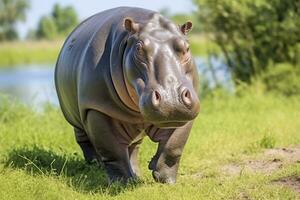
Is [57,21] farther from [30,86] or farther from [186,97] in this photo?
[186,97]

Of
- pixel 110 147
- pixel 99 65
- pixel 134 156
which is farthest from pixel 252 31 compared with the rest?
pixel 110 147

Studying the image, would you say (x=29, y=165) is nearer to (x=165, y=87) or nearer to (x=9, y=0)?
(x=165, y=87)

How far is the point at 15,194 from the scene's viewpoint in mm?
3775

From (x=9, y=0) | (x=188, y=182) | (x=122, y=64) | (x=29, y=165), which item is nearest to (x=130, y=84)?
(x=122, y=64)

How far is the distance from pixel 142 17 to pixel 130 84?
1.81 ft

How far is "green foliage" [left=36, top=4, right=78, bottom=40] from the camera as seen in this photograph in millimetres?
59772

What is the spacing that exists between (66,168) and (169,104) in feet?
5.28

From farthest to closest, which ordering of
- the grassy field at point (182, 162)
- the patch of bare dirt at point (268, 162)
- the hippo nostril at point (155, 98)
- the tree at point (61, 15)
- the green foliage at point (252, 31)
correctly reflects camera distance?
the tree at point (61, 15)
the green foliage at point (252, 31)
the patch of bare dirt at point (268, 162)
the grassy field at point (182, 162)
the hippo nostril at point (155, 98)

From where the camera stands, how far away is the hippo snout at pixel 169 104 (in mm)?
3443

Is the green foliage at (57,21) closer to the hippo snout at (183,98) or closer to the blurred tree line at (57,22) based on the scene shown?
the blurred tree line at (57,22)

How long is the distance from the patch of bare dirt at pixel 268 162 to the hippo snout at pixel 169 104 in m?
1.07

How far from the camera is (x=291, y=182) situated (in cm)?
388

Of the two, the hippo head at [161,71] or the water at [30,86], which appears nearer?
the hippo head at [161,71]

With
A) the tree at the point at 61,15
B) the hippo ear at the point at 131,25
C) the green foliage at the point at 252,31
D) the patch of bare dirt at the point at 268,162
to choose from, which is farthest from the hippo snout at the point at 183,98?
the tree at the point at 61,15
